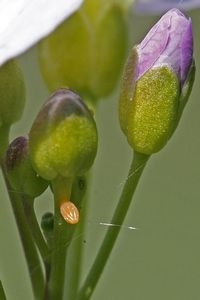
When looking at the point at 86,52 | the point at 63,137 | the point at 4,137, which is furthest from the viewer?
the point at 86,52

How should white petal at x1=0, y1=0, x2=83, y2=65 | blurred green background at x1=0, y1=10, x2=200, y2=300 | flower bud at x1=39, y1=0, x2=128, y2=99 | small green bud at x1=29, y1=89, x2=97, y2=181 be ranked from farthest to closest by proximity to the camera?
blurred green background at x1=0, y1=10, x2=200, y2=300, flower bud at x1=39, y1=0, x2=128, y2=99, small green bud at x1=29, y1=89, x2=97, y2=181, white petal at x1=0, y1=0, x2=83, y2=65

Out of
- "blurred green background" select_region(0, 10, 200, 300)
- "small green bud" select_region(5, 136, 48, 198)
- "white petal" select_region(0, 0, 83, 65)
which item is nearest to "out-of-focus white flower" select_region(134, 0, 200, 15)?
"small green bud" select_region(5, 136, 48, 198)

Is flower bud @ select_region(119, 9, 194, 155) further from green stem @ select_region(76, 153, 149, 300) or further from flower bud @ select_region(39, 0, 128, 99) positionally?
flower bud @ select_region(39, 0, 128, 99)

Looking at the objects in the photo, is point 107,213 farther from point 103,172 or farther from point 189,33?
point 189,33

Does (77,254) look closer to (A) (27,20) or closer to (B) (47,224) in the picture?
(B) (47,224)

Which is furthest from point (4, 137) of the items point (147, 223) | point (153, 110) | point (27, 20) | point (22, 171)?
point (147, 223)

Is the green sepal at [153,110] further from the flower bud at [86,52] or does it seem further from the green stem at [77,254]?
the flower bud at [86,52]
